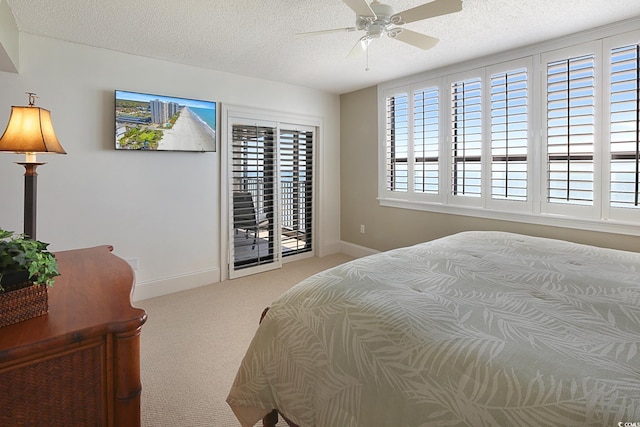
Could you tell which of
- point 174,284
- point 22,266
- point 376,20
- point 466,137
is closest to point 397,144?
point 466,137

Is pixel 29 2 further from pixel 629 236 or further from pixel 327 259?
pixel 629 236

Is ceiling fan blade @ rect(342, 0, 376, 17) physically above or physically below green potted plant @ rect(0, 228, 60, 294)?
above

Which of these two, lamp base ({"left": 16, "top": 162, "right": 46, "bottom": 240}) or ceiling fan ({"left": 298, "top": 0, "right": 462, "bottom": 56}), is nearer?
lamp base ({"left": 16, "top": 162, "right": 46, "bottom": 240})

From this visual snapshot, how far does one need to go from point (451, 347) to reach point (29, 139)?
6.33ft

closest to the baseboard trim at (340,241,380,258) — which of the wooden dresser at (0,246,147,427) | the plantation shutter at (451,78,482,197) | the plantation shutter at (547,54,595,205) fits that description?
the plantation shutter at (451,78,482,197)

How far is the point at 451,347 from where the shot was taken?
0.99m

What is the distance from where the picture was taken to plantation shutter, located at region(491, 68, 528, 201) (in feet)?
10.5

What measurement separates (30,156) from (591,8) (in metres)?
3.66

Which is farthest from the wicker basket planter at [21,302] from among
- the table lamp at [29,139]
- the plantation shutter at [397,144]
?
the plantation shutter at [397,144]

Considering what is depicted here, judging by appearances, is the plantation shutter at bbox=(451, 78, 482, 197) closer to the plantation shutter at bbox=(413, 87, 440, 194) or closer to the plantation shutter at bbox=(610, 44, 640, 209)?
the plantation shutter at bbox=(413, 87, 440, 194)

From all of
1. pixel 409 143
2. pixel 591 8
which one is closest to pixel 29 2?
pixel 409 143

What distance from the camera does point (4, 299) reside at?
3.14ft

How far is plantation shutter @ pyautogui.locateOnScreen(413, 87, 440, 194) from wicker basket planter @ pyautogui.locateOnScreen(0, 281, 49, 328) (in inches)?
147

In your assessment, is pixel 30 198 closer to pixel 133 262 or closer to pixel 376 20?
pixel 133 262
